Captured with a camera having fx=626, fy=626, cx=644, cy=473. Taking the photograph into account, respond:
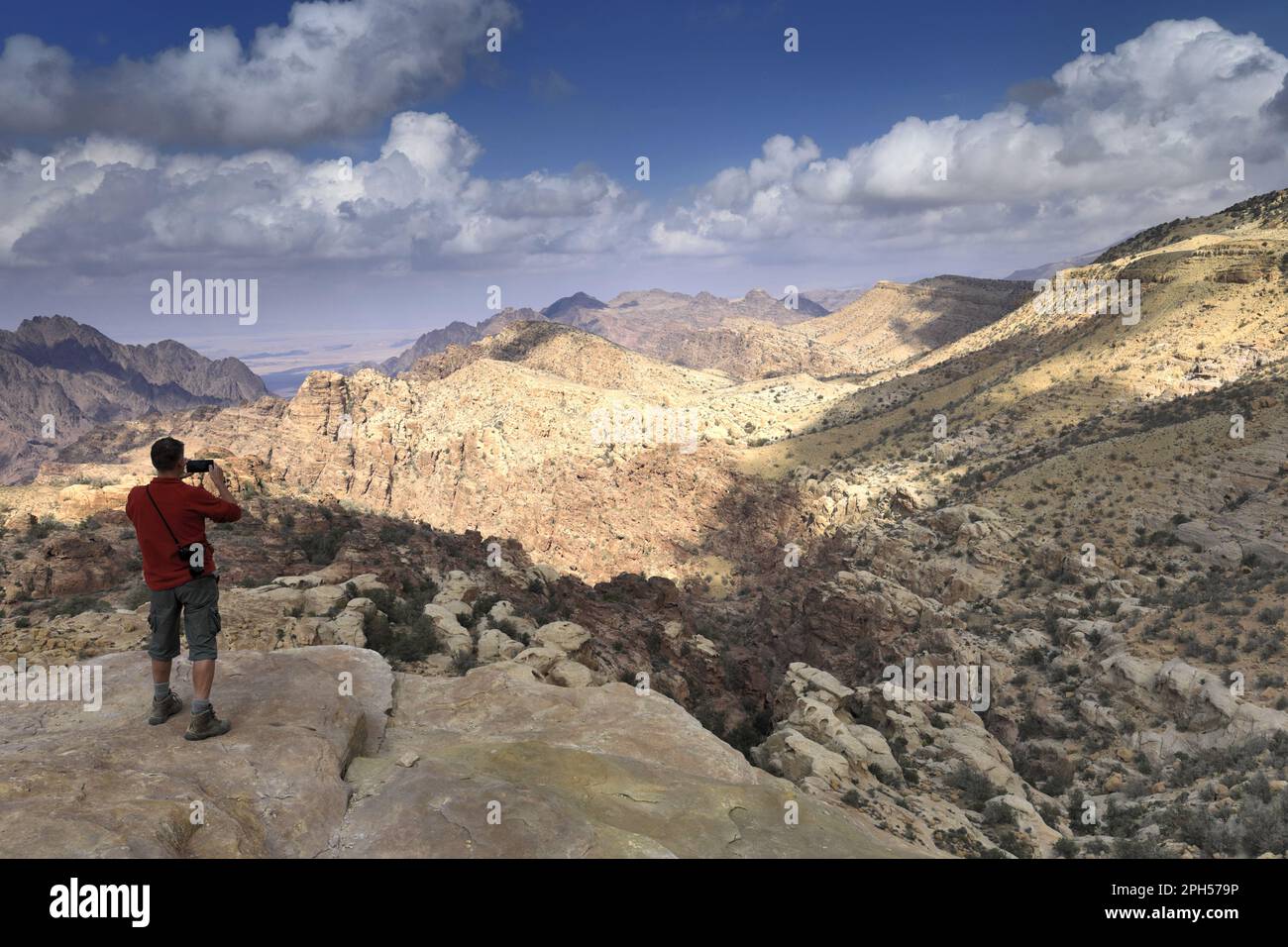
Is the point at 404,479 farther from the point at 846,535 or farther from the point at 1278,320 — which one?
the point at 1278,320

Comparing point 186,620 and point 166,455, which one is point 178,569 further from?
point 166,455

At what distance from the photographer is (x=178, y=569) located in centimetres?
544

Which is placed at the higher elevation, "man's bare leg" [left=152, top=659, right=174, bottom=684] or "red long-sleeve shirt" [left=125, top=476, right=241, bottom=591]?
"red long-sleeve shirt" [left=125, top=476, right=241, bottom=591]

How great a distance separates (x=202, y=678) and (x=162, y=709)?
2.17ft

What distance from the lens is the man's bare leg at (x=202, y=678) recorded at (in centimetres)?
546

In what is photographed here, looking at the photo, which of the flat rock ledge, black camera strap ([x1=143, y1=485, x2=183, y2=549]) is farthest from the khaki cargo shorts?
the flat rock ledge

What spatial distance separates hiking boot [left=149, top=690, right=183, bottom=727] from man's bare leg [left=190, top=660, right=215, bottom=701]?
52 centimetres

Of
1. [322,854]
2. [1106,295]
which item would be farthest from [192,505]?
[1106,295]

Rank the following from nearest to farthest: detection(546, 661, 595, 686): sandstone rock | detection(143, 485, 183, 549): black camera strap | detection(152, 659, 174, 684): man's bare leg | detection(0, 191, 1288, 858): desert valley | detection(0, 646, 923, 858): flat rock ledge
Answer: detection(0, 646, 923, 858): flat rock ledge
detection(143, 485, 183, 549): black camera strap
detection(0, 191, 1288, 858): desert valley
detection(152, 659, 174, 684): man's bare leg
detection(546, 661, 595, 686): sandstone rock

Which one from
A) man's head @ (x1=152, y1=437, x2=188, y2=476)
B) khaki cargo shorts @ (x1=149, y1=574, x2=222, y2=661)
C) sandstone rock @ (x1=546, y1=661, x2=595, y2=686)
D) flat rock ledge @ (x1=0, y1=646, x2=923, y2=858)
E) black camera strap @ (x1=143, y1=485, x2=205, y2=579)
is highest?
man's head @ (x1=152, y1=437, x2=188, y2=476)

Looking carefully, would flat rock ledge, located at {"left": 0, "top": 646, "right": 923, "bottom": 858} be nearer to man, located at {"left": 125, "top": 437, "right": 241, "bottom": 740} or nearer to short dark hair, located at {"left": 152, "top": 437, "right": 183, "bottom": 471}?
man, located at {"left": 125, "top": 437, "right": 241, "bottom": 740}

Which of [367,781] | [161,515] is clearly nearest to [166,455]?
[161,515]

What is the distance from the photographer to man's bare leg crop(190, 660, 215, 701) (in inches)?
215

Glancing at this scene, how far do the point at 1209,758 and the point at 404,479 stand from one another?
2552 inches
